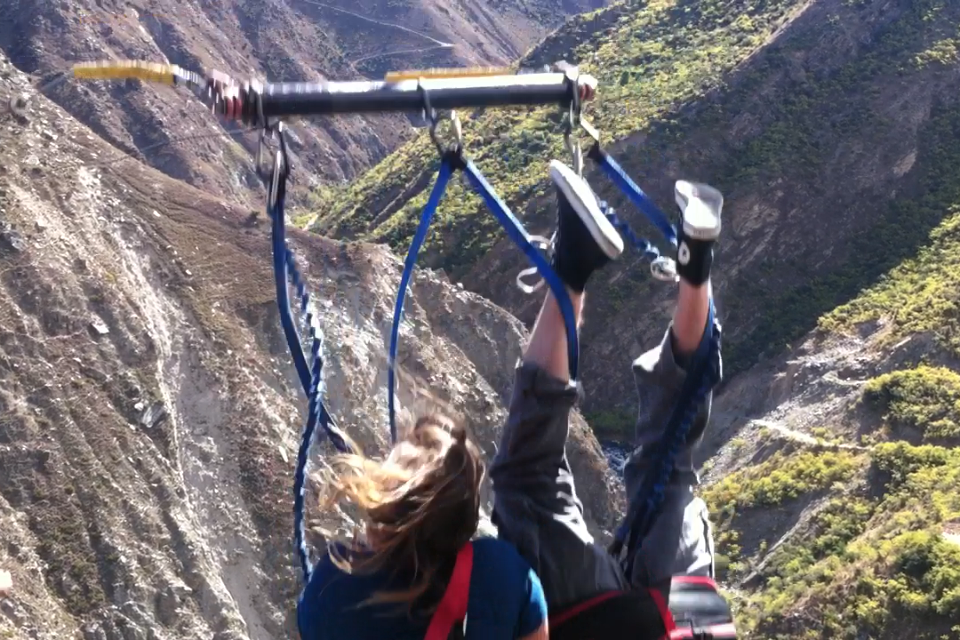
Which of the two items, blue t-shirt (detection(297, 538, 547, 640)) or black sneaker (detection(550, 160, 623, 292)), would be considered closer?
blue t-shirt (detection(297, 538, 547, 640))

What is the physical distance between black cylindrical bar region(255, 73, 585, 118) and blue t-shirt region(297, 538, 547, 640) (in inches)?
43.1

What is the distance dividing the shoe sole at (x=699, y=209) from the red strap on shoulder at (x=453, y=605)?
0.95 meters

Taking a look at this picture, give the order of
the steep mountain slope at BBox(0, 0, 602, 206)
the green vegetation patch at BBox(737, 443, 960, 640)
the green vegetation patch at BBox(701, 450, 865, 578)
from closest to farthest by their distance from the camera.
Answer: the green vegetation patch at BBox(737, 443, 960, 640) → the green vegetation patch at BBox(701, 450, 865, 578) → the steep mountain slope at BBox(0, 0, 602, 206)

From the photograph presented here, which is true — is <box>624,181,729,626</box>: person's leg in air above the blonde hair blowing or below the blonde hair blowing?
below

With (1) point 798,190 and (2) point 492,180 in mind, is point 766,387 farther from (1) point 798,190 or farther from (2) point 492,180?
(2) point 492,180

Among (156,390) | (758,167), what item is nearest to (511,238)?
(156,390)

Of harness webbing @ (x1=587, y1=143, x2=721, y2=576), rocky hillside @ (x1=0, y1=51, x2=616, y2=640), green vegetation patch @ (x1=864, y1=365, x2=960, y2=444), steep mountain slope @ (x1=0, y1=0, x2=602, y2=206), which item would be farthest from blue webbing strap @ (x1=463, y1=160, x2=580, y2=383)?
steep mountain slope @ (x1=0, y1=0, x2=602, y2=206)

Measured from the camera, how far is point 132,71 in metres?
2.40

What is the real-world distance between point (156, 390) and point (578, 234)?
1230 centimetres

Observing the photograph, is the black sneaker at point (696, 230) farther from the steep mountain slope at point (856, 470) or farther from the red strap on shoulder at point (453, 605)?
the steep mountain slope at point (856, 470)

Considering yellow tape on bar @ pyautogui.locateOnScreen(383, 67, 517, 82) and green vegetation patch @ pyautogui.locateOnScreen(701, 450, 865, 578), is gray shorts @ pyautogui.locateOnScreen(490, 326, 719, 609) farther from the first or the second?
green vegetation patch @ pyautogui.locateOnScreen(701, 450, 865, 578)

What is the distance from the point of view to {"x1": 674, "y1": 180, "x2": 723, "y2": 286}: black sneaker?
7.51 ft

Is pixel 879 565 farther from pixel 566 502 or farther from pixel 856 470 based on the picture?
pixel 566 502

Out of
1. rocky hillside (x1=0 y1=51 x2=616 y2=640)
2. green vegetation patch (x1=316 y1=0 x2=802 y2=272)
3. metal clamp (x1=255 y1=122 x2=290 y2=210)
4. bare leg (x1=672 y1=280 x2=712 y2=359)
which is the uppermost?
metal clamp (x1=255 y1=122 x2=290 y2=210)
